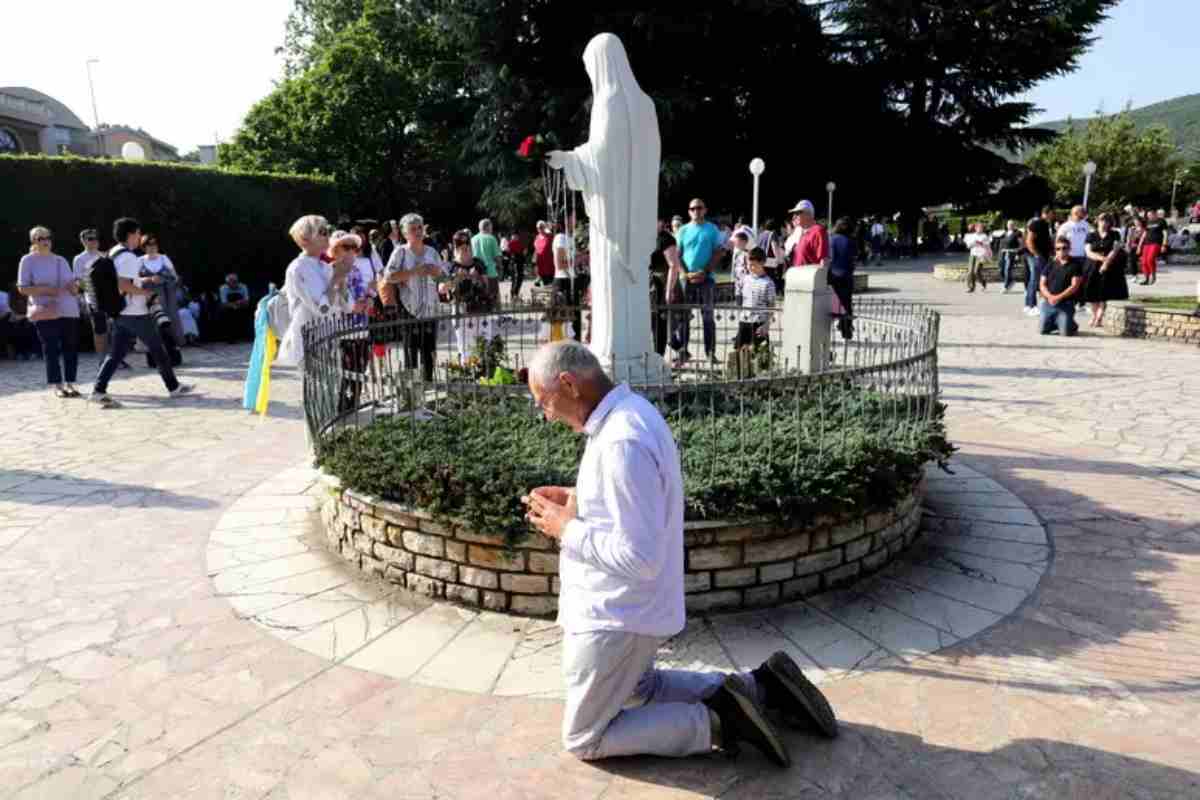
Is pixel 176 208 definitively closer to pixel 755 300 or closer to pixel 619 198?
pixel 755 300

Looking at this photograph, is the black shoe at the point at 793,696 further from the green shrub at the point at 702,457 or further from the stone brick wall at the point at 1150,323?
the stone brick wall at the point at 1150,323

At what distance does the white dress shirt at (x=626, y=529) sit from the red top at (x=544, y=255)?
47.0ft

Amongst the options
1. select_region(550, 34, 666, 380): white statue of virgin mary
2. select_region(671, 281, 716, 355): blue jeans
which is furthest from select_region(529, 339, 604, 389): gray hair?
select_region(671, 281, 716, 355): blue jeans

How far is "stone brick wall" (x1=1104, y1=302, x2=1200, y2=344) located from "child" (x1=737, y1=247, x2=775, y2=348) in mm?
7081

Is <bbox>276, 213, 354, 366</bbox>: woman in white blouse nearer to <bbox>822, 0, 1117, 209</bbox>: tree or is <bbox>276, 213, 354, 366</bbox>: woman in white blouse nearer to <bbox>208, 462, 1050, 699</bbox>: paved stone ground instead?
<bbox>208, 462, 1050, 699</bbox>: paved stone ground

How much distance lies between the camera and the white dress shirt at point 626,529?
2.49 m

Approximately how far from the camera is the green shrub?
4086 millimetres

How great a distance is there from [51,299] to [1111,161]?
50742 millimetres

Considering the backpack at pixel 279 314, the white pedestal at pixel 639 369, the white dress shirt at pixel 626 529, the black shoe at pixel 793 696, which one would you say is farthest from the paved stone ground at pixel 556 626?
the backpack at pixel 279 314

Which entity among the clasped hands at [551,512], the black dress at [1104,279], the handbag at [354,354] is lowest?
the clasped hands at [551,512]

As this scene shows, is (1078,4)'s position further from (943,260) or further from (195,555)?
(195,555)

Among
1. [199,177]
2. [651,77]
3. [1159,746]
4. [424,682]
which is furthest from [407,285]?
[651,77]

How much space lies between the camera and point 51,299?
9227 mm

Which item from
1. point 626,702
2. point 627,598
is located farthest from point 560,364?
point 626,702
